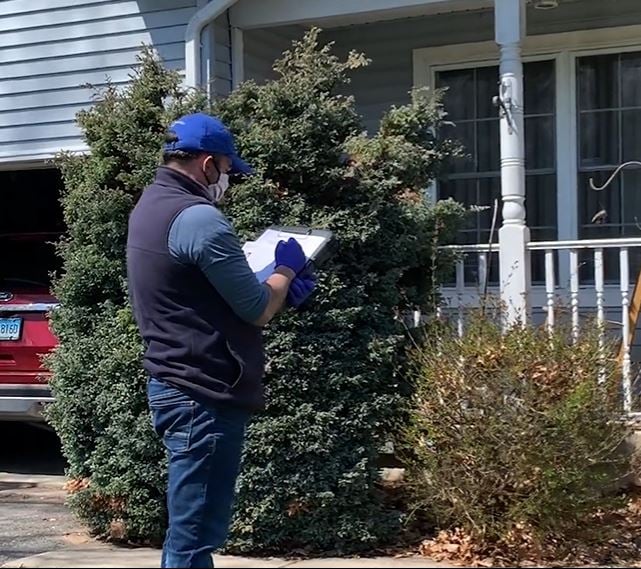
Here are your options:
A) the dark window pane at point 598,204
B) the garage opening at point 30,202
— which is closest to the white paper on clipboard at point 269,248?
the dark window pane at point 598,204

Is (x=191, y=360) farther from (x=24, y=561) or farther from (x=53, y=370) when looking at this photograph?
(x=53, y=370)

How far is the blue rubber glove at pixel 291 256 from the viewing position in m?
3.54

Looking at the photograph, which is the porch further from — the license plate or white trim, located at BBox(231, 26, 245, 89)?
the license plate

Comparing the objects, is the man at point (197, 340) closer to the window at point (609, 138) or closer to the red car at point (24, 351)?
the red car at point (24, 351)

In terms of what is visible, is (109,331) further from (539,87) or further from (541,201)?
(539,87)

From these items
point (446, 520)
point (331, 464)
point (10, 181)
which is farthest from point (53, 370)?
point (10, 181)

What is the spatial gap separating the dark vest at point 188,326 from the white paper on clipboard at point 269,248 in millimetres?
264

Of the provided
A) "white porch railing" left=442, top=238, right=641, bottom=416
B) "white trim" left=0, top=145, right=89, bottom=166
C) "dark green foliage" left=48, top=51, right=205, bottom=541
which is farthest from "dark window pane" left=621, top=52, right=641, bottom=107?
"white trim" left=0, top=145, right=89, bottom=166

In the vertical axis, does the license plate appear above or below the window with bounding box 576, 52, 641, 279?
below

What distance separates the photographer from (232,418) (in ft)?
11.3

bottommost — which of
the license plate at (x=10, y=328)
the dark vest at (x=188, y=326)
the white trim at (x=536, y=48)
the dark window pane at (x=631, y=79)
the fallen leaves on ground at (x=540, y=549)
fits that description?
the fallen leaves on ground at (x=540, y=549)

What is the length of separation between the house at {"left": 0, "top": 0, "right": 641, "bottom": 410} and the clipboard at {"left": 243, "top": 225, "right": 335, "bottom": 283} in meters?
3.86

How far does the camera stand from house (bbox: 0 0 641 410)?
7793 mm

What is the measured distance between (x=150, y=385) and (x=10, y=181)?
30.5 ft
